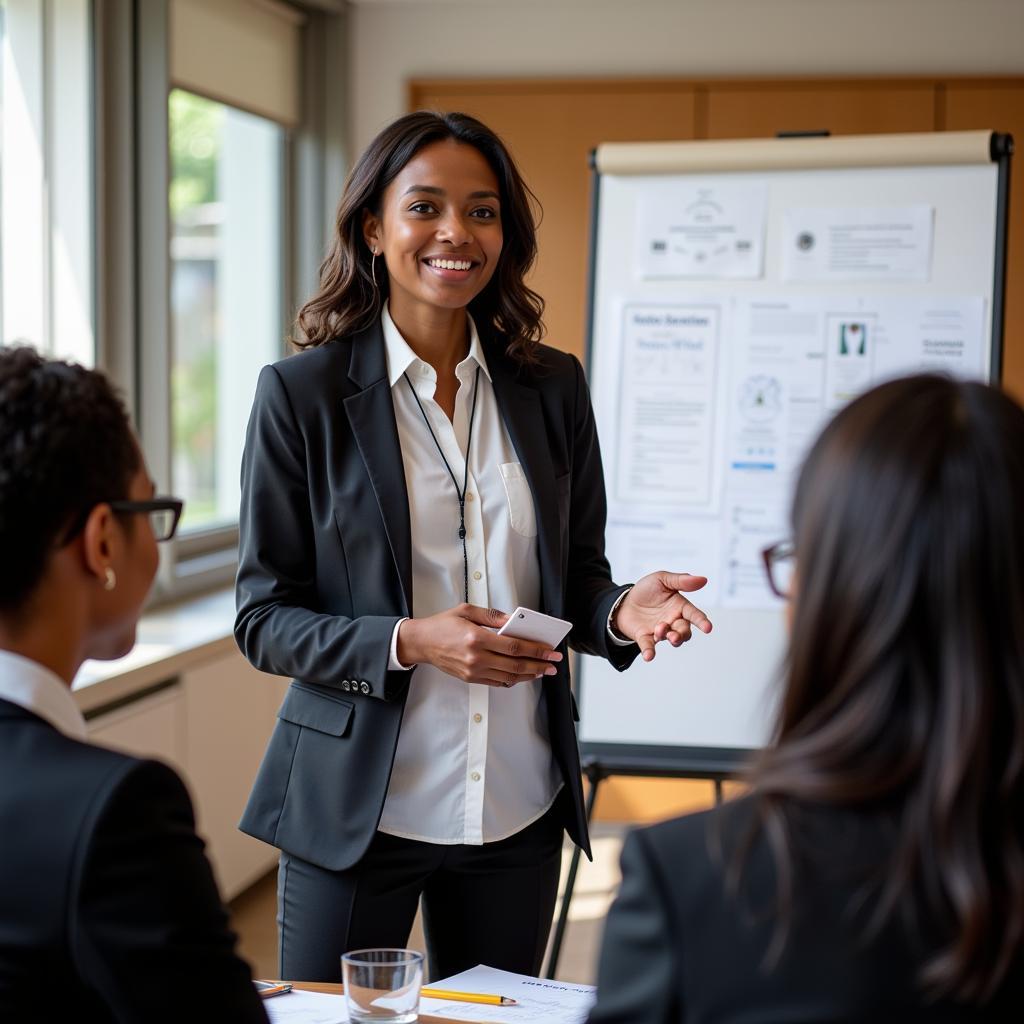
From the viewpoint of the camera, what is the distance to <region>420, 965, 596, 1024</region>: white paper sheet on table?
4.55 feet

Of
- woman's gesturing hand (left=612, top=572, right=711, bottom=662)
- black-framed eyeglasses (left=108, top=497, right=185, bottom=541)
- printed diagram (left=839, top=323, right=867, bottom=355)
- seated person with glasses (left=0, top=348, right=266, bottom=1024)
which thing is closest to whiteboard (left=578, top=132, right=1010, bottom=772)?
printed diagram (left=839, top=323, right=867, bottom=355)

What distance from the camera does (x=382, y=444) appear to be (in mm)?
1799

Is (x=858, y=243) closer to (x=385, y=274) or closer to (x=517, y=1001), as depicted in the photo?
(x=385, y=274)

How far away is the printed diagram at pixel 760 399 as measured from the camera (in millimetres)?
3062

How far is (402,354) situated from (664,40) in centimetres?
316

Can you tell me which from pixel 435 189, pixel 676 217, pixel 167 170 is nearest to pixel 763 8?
pixel 676 217

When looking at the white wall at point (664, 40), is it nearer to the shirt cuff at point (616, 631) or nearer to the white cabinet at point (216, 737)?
the white cabinet at point (216, 737)

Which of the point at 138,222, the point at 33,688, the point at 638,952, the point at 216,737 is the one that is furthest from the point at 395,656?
the point at 138,222

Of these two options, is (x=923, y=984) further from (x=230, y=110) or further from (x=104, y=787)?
(x=230, y=110)

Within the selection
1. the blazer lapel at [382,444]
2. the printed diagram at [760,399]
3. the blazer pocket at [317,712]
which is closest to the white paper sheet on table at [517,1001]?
the blazer pocket at [317,712]

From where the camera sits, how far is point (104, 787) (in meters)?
0.94

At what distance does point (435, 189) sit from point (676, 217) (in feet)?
4.51

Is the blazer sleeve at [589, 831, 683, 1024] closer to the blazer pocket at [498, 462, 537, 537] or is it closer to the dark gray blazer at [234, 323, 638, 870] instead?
the dark gray blazer at [234, 323, 638, 870]

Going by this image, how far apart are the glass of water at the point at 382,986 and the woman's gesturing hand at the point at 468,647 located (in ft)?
1.46
